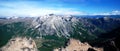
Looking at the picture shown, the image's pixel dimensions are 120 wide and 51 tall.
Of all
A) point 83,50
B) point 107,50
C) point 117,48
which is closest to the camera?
point 117,48

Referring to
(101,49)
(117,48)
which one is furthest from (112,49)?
(101,49)

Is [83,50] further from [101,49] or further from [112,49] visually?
[112,49]

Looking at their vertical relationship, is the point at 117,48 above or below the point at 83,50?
above

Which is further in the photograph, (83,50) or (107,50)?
(83,50)

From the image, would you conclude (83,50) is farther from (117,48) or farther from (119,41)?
(117,48)

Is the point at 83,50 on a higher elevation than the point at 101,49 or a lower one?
lower

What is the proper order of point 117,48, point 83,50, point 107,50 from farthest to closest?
point 83,50 < point 107,50 < point 117,48

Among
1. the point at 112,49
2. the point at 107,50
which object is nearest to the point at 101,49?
the point at 107,50

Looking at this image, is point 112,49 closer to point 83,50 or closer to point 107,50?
point 107,50

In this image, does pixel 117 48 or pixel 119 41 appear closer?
pixel 117 48
